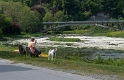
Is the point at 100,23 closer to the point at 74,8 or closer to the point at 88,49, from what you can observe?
the point at 74,8

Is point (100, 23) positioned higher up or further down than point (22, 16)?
further down

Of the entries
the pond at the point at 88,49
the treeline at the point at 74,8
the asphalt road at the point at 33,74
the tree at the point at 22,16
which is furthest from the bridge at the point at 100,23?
the asphalt road at the point at 33,74

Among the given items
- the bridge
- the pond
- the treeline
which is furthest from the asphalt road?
the treeline

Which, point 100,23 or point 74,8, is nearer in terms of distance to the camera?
point 100,23

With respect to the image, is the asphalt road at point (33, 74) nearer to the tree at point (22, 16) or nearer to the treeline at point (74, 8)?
the tree at point (22, 16)

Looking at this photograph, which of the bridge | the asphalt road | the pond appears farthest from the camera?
the bridge

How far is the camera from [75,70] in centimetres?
1360

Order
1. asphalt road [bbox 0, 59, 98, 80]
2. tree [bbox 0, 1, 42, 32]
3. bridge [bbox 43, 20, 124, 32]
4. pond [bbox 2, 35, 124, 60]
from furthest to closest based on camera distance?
bridge [bbox 43, 20, 124, 32] → tree [bbox 0, 1, 42, 32] → pond [bbox 2, 35, 124, 60] → asphalt road [bbox 0, 59, 98, 80]

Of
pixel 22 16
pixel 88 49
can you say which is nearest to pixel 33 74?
pixel 88 49

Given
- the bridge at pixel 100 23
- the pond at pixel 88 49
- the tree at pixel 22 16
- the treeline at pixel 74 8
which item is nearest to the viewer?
the pond at pixel 88 49

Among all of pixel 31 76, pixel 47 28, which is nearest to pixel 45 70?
pixel 31 76

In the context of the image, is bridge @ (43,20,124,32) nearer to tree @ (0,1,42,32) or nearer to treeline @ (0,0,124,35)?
treeline @ (0,0,124,35)

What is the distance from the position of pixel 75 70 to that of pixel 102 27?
329 feet

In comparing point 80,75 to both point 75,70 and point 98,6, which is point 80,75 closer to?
point 75,70
